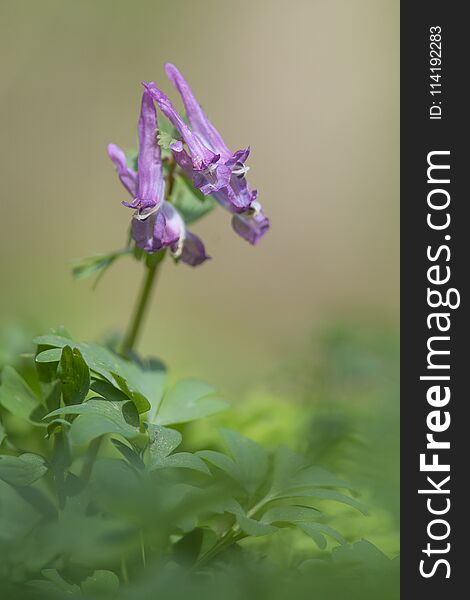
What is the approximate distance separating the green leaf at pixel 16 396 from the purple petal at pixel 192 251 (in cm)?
43

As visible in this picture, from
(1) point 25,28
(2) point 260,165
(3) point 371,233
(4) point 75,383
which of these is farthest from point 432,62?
(1) point 25,28

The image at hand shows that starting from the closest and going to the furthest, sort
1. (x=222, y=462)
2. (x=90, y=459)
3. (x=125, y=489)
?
1. (x=125, y=489)
2. (x=222, y=462)
3. (x=90, y=459)

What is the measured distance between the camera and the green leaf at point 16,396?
1.48m

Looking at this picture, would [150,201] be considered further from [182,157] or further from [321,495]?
[321,495]

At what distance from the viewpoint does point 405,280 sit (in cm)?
171

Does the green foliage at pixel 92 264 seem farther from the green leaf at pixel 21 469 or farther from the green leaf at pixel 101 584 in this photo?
the green leaf at pixel 101 584

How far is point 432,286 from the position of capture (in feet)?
5.51

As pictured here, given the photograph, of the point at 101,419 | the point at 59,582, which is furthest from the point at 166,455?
the point at 59,582

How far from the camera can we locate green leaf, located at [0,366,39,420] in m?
1.48

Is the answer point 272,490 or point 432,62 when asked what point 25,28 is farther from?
point 272,490

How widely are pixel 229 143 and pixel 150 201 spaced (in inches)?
164

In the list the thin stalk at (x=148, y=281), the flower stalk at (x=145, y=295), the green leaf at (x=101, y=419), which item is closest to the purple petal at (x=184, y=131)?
the thin stalk at (x=148, y=281)

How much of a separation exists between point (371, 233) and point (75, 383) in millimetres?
4378

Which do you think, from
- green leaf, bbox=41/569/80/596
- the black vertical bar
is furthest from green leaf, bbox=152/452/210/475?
the black vertical bar
